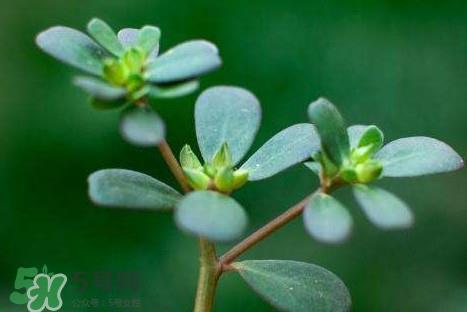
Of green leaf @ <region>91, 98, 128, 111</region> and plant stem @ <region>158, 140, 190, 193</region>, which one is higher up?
green leaf @ <region>91, 98, 128, 111</region>

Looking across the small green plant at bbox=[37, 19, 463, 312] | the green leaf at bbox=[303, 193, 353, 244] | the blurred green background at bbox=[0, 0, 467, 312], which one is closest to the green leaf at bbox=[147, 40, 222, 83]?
the small green plant at bbox=[37, 19, 463, 312]

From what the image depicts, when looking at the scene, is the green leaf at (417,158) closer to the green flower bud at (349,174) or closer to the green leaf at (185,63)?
the green flower bud at (349,174)

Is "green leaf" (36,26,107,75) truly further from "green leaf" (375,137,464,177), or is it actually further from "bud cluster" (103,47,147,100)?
"green leaf" (375,137,464,177)

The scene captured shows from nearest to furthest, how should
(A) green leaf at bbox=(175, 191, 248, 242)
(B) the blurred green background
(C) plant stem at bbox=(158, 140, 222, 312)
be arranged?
(A) green leaf at bbox=(175, 191, 248, 242) → (C) plant stem at bbox=(158, 140, 222, 312) → (B) the blurred green background

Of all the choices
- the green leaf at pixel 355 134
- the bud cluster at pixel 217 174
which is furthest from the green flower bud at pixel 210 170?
the green leaf at pixel 355 134

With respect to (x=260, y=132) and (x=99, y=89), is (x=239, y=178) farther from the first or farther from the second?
(x=260, y=132)

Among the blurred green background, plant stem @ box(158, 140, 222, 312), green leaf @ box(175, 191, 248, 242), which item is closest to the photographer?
green leaf @ box(175, 191, 248, 242)

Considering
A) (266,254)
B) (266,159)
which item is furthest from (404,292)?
(266,159)
